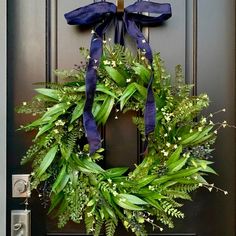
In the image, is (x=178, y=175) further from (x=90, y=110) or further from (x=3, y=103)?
(x=3, y=103)

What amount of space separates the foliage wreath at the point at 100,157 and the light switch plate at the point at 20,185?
6.6 inches

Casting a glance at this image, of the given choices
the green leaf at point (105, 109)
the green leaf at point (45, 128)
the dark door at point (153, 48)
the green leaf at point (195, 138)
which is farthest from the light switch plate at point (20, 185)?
the green leaf at point (195, 138)

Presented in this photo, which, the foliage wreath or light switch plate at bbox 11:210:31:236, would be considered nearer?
the foliage wreath

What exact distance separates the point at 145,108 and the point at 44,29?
54cm

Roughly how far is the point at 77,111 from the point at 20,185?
1.35ft

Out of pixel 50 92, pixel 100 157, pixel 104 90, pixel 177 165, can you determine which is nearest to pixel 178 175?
pixel 177 165

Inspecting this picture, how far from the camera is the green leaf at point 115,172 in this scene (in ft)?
4.49

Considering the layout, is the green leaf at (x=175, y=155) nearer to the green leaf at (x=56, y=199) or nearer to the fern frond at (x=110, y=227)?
the fern frond at (x=110, y=227)

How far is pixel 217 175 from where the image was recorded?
1.52 metres

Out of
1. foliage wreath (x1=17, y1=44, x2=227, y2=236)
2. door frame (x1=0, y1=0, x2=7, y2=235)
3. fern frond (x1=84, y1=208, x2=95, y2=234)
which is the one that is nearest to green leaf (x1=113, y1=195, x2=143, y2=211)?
foliage wreath (x1=17, y1=44, x2=227, y2=236)

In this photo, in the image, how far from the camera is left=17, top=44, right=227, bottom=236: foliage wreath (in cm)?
132

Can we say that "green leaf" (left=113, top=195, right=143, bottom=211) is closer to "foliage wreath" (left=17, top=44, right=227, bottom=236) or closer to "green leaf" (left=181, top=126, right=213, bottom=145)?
"foliage wreath" (left=17, top=44, right=227, bottom=236)

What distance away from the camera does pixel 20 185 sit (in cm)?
152

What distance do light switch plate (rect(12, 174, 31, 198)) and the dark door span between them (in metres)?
0.02
